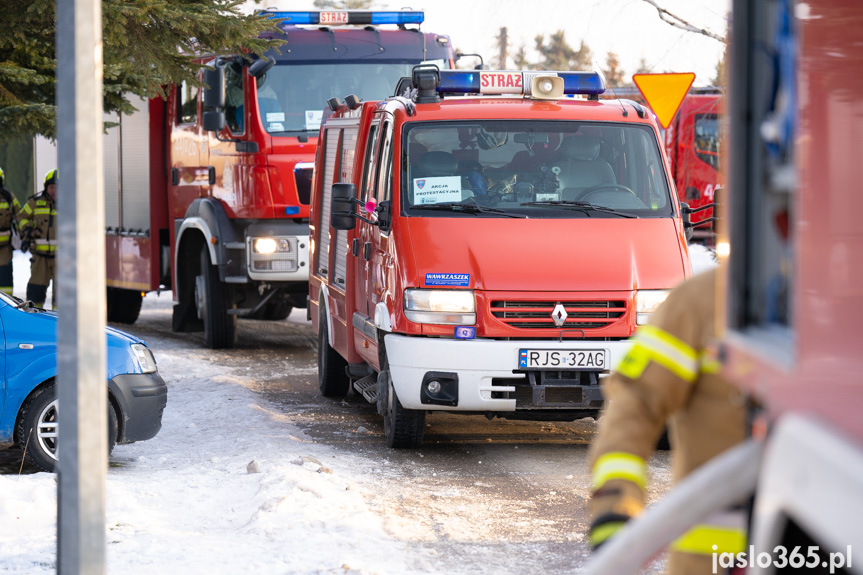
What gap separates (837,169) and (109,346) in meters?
6.17

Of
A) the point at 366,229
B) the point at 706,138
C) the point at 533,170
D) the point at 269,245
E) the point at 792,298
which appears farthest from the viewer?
the point at 706,138

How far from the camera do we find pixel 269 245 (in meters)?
12.2

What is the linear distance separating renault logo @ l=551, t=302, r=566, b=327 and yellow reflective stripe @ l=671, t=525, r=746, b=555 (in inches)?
189

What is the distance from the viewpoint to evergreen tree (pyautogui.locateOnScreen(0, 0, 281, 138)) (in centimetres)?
831

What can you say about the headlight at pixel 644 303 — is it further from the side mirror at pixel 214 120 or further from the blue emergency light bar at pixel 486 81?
the side mirror at pixel 214 120

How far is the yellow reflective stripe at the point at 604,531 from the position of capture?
7.09 feet

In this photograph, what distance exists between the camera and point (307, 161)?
1212 centimetres

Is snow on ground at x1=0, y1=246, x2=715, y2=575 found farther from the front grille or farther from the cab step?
the front grille

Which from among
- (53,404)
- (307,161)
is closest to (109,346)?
(53,404)

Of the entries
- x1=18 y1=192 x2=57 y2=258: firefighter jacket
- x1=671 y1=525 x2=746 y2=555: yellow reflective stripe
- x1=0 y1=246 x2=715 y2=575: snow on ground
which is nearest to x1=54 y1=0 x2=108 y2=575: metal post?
x1=671 y1=525 x2=746 y2=555: yellow reflective stripe

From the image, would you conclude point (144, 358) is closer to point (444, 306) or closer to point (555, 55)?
point (444, 306)

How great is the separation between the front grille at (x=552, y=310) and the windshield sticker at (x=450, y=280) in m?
0.21

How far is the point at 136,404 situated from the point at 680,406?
529cm

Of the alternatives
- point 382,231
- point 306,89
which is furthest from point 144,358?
Result: point 306,89
